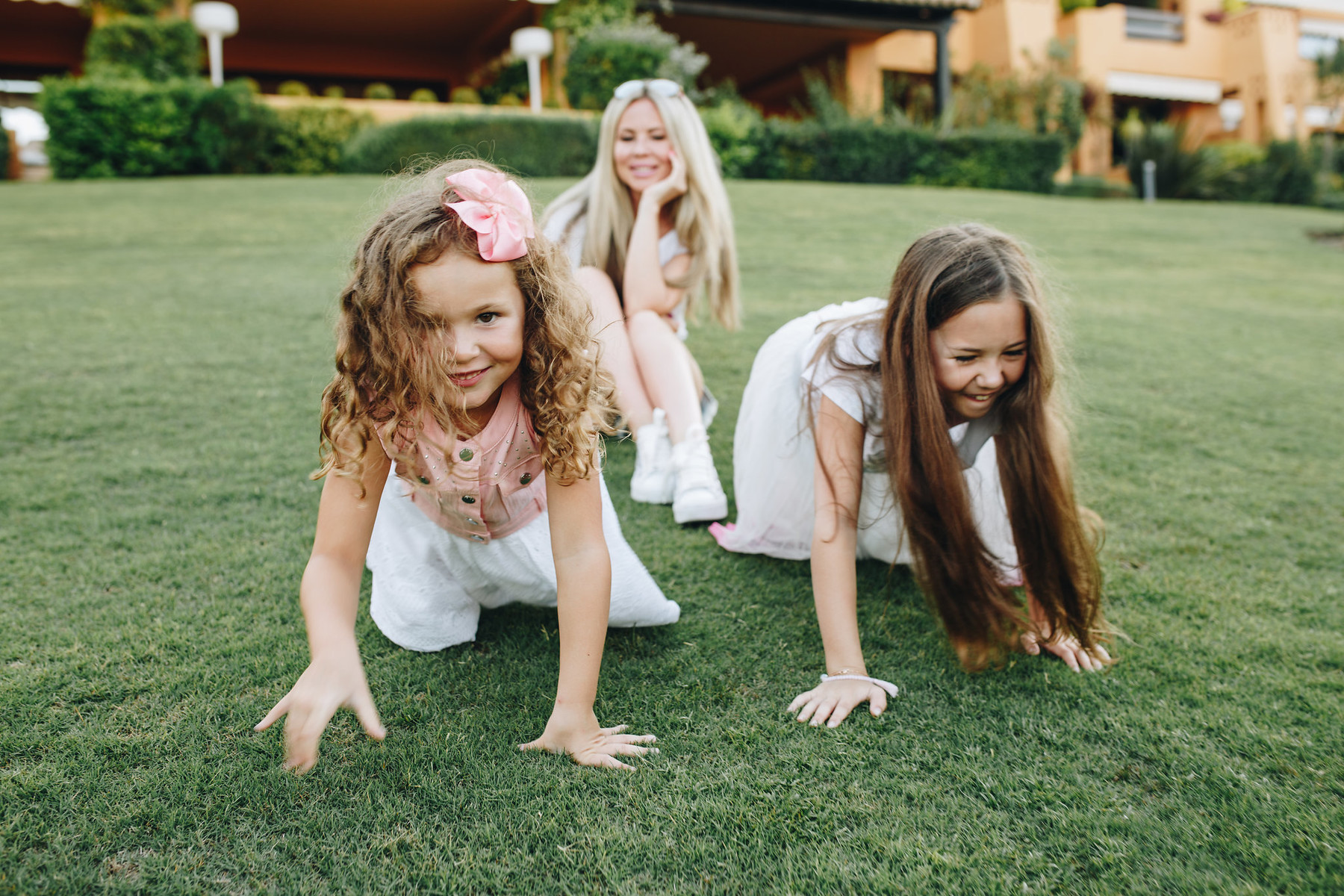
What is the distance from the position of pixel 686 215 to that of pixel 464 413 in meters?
2.02

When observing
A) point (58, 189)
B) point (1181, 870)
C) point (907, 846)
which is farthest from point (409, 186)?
point (58, 189)

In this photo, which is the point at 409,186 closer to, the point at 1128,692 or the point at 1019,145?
the point at 1128,692

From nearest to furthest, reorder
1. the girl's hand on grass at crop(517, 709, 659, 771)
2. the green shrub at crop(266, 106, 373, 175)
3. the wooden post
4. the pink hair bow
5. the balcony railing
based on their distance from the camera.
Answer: the pink hair bow → the girl's hand on grass at crop(517, 709, 659, 771) → the green shrub at crop(266, 106, 373, 175) → the wooden post → the balcony railing

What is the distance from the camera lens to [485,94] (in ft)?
55.8

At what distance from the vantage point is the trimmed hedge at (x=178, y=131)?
416 inches

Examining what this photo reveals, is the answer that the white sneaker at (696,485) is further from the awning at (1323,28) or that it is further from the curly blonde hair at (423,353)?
the awning at (1323,28)

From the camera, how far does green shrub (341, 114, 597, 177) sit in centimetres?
1120

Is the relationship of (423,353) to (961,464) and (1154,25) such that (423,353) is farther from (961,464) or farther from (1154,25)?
(1154,25)

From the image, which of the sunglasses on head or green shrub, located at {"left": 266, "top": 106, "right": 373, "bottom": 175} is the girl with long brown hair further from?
green shrub, located at {"left": 266, "top": 106, "right": 373, "bottom": 175}

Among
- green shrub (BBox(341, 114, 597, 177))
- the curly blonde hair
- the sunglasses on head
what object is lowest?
the curly blonde hair

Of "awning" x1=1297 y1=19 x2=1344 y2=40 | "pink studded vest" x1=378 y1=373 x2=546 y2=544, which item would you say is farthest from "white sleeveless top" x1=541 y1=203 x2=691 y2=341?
"awning" x1=1297 y1=19 x2=1344 y2=40

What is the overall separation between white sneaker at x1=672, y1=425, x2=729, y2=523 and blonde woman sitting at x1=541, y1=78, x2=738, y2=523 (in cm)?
15

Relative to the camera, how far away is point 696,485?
2791 millimetres

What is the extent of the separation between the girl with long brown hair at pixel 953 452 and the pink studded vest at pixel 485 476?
68 centimetres
